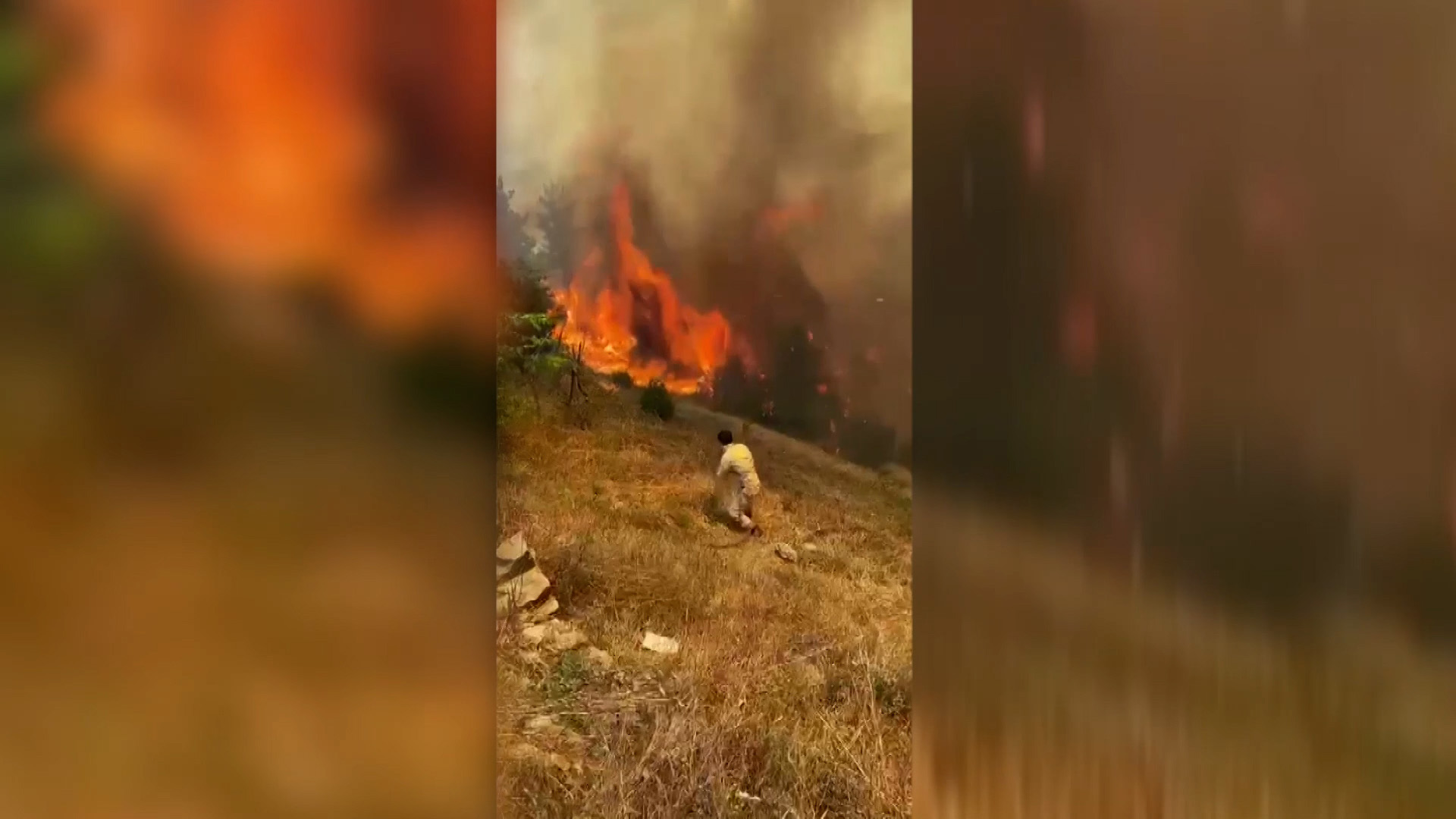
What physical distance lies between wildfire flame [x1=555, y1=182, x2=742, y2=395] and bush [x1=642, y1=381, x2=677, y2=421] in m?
0.01

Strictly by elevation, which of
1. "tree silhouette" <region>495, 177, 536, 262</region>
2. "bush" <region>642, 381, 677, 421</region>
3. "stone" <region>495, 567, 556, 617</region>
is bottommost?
"stone" <region>495, 567, 556, 617</region>

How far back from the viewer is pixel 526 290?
141 centimetres

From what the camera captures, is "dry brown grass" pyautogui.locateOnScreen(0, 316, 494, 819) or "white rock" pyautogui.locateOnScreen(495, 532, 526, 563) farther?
"white rock" pyautogui.locateOnScreen(495, 532, 526, 563)

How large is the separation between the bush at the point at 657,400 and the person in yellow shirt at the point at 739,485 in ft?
0.36

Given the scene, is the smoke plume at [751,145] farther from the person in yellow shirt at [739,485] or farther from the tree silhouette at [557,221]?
the person in yellow shirt at [739,485]

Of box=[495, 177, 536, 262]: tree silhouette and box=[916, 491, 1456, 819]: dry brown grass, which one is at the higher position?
box=[495, 177, 536, 262]: tree silhouette

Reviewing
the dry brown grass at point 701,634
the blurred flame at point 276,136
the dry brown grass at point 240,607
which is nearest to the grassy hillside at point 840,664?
the dry brown grass at point 701,634

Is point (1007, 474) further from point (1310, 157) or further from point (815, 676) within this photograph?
point (1310, 157)

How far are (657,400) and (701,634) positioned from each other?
1.17 feet

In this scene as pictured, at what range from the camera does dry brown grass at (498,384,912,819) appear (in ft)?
4.43

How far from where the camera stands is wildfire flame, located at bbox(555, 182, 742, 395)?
4.58ft

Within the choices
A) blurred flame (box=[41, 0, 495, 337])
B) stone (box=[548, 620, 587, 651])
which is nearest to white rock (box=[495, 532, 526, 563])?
stone (box=[548, 620, 587, 651])

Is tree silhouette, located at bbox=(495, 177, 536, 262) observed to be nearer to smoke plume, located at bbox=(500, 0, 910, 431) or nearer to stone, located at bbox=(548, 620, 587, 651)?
smoke plume, located at bbox=(500, 0, 910, 431)

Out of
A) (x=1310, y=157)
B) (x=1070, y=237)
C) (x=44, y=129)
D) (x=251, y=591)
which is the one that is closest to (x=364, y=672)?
(x=251, y=591)
